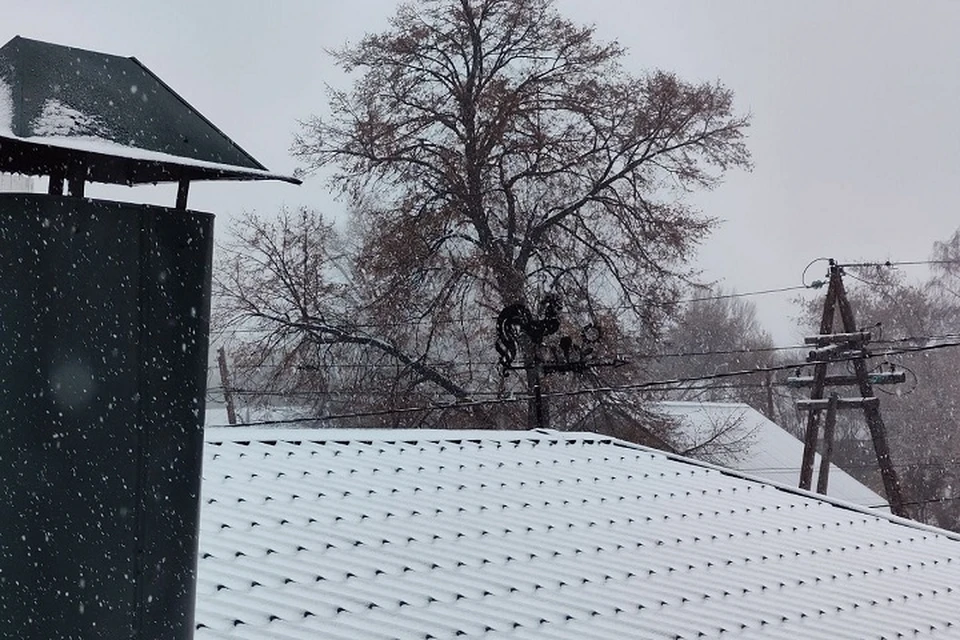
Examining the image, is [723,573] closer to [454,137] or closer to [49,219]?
[49,219]

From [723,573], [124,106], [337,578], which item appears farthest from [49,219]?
[723,573]

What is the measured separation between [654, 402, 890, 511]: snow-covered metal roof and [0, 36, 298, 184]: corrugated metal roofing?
19.3m

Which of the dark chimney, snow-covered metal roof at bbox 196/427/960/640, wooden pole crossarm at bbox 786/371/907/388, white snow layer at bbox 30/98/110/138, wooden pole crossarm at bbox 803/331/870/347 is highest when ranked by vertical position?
wooden pole crossarm at bbox 803/331/870/347

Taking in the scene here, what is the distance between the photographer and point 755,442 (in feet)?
82.9

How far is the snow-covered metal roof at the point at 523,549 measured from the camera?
4598 millimetres

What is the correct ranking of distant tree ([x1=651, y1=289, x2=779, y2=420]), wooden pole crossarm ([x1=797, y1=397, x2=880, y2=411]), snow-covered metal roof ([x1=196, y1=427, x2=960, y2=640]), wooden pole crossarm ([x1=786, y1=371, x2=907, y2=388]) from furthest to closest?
distant tree ([x1=651, y1=289, x2=779, y2=420]) → wooden pole crossarm ([x1=797, y1=397, x2=880, y2=411]) → wooden pole crossarm ([x1=786, y1=371, x2=907, y2=388]) → snow-covered metal roof ([x1=196, y1=427, x2=960, y2=640])

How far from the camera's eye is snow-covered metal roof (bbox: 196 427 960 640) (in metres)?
4.60

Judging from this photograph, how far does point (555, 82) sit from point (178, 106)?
17.6 meters

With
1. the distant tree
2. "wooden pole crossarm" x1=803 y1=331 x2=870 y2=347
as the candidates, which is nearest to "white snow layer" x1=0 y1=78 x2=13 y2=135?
"wooden pole crossarm" x1=803 y1=331 x2=870 y2=347

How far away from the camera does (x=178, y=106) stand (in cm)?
239

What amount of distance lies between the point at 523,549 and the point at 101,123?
3.68 m

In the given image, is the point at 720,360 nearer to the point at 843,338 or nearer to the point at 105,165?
the point at 843,338

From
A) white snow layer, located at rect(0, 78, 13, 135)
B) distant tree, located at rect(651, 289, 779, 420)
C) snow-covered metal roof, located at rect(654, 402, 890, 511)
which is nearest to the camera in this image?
white snow layer, located at rect(0, 78, 13, 135)

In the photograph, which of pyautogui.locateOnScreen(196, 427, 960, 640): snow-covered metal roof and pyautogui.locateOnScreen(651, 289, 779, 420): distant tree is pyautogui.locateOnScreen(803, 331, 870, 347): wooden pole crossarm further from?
pyautogui.locateOnScreen(651, 289, 779, 420): distant tree
